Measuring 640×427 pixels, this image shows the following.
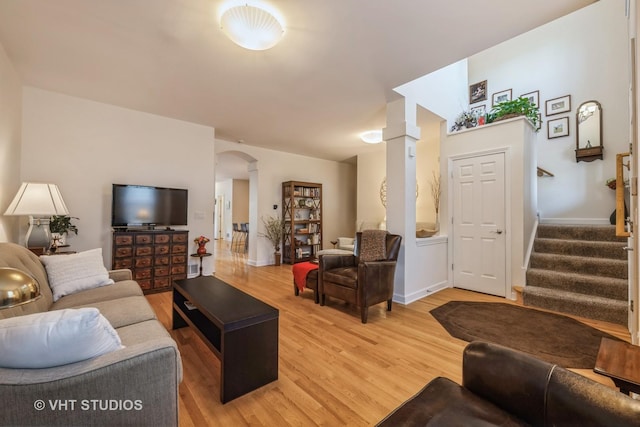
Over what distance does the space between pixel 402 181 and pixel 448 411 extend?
2.78 m

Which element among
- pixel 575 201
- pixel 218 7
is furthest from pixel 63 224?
pixel 575 201

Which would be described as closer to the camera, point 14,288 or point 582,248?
point 14,288

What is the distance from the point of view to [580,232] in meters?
3.78

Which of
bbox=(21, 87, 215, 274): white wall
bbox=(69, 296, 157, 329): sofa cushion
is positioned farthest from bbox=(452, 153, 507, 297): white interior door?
bbox=(21, 87, 215, 274): white wall

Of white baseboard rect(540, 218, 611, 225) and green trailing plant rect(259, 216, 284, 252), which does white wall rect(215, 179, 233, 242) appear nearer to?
green trailing plant rect(259, 216, 284, 252)

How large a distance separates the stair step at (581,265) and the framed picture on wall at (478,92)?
121 inches

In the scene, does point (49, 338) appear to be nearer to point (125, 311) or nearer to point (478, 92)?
point (125, 311)

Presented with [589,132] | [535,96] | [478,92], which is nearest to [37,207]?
[478,92]

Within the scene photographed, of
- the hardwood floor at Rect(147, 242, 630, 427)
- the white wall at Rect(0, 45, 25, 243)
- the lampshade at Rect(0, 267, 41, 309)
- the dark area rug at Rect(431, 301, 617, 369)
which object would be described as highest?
the white wall at Rect(0, 45, 25, 243)

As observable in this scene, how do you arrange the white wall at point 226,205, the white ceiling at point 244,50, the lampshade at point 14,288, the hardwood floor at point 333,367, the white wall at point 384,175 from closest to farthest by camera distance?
the lampshade at point 14,288 → the hardwood floor at point 333,367 → the white ceiling at point 244,50 → the white wall at point 384,175 → the white wall at point 226,205

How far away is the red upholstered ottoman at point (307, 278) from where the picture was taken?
3.41 meters

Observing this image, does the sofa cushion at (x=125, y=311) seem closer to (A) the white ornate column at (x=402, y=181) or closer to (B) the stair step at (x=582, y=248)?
(A) the white ornate column at (x=402, y=181)

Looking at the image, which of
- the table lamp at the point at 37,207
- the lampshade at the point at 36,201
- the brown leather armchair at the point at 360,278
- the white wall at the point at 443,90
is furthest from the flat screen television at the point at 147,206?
the white wall at the point at 443,90

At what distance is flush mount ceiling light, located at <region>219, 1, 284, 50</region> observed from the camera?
74.6 inches
